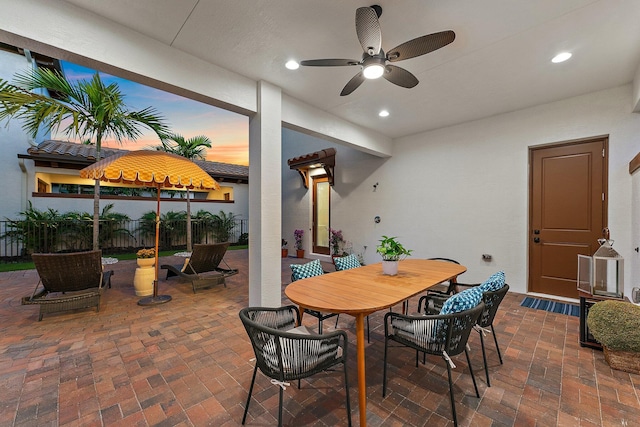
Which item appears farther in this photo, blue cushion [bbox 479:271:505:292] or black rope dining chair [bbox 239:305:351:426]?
blue cushion [bbox 479:271:505:292]

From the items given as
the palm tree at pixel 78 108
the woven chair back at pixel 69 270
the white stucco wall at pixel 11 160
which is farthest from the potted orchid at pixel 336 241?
the white stucco wall at pixel 11 160

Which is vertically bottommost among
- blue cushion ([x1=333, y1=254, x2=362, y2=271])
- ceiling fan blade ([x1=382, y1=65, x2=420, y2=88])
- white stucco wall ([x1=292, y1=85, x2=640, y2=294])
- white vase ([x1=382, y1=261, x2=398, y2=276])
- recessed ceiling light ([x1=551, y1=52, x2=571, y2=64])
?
blue cushion ([x1=333, y1=254, x2=362, y2=271])

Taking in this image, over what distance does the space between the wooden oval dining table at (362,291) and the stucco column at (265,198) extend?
1186 millimetres

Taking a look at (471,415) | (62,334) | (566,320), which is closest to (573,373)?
(471,415)

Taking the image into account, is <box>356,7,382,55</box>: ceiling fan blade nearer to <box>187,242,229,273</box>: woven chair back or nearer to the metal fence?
<box>187,242,229,273</box>: woven chair back

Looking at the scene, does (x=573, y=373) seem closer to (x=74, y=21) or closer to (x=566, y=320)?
(x=566, y=320)

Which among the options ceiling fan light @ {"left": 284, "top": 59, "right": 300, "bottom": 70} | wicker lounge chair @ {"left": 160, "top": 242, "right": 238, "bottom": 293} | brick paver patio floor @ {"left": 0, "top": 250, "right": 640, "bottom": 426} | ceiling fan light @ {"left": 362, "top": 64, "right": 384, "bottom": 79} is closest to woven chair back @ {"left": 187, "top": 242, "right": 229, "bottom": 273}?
wicker lounge chair @ {"left": 160, "top": 242, "right": 238, "bottom": 293}

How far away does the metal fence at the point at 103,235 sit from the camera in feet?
22.5

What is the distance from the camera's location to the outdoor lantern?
2.67m

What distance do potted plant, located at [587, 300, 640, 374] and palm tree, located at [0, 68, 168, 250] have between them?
6117mm

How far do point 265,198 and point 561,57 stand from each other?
12.5 ft

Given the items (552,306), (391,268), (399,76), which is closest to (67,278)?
(391,268)

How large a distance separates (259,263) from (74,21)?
287cm

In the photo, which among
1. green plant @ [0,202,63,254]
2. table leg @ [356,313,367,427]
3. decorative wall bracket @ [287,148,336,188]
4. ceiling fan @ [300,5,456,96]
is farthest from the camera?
decorative wall bracket @ [287,148,336,188]
